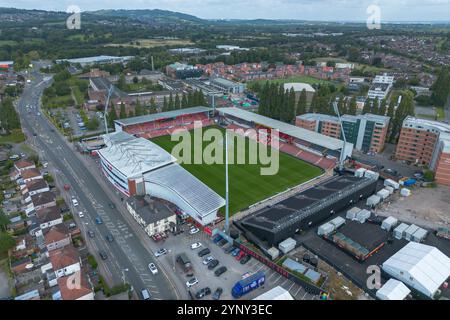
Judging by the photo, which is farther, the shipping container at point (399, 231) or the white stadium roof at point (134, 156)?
the white stadium roof at point (134, 156)

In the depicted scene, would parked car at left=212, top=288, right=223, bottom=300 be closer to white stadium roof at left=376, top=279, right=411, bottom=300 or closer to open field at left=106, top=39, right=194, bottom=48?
white stadium roof at left=376, top=279, right=411, bottom=300

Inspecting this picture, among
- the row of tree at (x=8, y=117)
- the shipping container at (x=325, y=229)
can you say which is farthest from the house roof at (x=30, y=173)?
the shipping container at (x=325, y=229)

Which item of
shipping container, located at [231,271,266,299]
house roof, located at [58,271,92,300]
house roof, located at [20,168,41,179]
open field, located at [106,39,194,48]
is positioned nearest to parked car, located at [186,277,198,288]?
shipping container, located at [231,271,266,299]

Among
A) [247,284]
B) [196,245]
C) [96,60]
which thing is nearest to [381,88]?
[196,245]

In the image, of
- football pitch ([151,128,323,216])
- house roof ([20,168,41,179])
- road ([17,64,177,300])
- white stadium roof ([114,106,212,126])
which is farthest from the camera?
white stadium roof ([114,106,212,126])

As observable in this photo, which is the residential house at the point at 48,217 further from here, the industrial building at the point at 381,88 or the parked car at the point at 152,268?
the industrial building at the point at 381,88

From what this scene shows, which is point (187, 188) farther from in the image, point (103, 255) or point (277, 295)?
point (277, 295)
